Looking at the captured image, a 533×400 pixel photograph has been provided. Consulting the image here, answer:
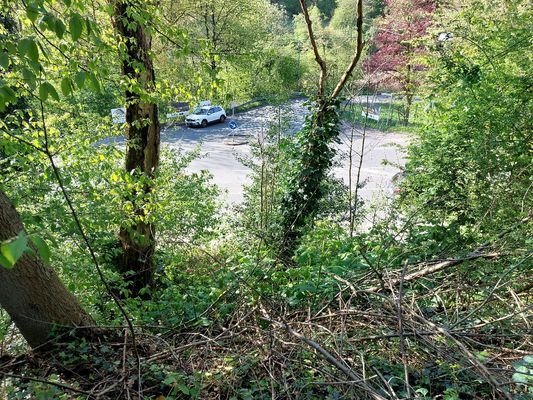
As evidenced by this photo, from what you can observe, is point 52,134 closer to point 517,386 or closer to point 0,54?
point 0,54

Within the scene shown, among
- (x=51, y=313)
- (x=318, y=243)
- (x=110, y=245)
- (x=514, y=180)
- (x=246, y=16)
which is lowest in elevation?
(x=110, y=245)

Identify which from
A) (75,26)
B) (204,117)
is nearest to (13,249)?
(75,26)

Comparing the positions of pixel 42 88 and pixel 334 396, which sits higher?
pixel 42 88

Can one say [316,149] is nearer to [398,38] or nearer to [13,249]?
[13,249]

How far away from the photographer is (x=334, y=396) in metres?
1.97

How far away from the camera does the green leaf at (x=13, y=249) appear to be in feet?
3.33

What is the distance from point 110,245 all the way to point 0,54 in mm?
4510

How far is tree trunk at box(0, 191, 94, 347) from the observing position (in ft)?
8.12

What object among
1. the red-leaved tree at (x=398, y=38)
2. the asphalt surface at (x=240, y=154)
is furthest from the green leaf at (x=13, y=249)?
the red-leaved tree at (x=398, y=38)

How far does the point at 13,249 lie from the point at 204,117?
80.0 feet

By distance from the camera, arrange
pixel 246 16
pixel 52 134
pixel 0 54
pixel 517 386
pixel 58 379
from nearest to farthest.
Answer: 1. pixel 0 54
2. pixel 517 386
3. pixel 58 379
4. pixel 52 134
5. pixel 246 16

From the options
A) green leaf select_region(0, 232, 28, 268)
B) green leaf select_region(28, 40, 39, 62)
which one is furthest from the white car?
green leaf select_region(0, 232, 28, 268)

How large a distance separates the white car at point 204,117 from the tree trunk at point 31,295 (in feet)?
72.0

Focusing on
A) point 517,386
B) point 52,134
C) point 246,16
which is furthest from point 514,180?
point 246,16
